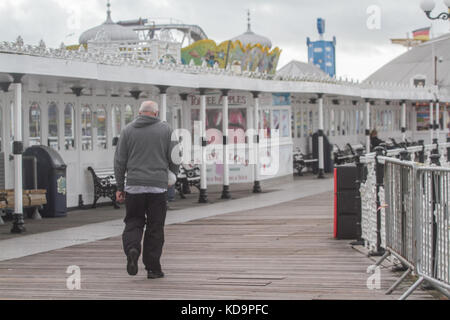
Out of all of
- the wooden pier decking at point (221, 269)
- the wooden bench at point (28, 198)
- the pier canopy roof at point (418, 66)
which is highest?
the pier canopy roof at point (418, 66)

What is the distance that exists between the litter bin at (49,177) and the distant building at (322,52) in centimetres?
5716

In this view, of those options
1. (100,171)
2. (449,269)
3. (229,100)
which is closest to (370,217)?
(449,269)

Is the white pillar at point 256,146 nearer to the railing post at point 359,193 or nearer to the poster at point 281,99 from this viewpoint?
the poster at point 281,99

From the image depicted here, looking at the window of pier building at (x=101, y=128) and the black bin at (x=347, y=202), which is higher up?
the window of pier building at (x=101, y=128)

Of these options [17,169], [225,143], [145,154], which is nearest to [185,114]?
[225,143]

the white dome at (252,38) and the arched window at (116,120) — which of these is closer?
the arched window at (116,120)

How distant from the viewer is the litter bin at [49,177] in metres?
16.6

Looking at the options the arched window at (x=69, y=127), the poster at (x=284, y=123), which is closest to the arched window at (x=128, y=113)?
the arched window at (x=69, y=127)

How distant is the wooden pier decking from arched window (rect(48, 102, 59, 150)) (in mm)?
5154

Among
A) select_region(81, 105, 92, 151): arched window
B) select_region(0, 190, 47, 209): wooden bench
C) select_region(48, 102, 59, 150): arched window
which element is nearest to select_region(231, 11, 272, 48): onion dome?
select_region(81, 105, 92, 151): arched window

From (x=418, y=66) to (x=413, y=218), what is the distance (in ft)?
229

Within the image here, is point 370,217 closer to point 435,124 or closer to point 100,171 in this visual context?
point 100,171

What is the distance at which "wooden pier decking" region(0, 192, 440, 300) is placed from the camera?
26.9ft

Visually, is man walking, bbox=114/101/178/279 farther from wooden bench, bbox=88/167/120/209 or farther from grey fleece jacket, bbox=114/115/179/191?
wooden bench, bbox=88/167/120/209
